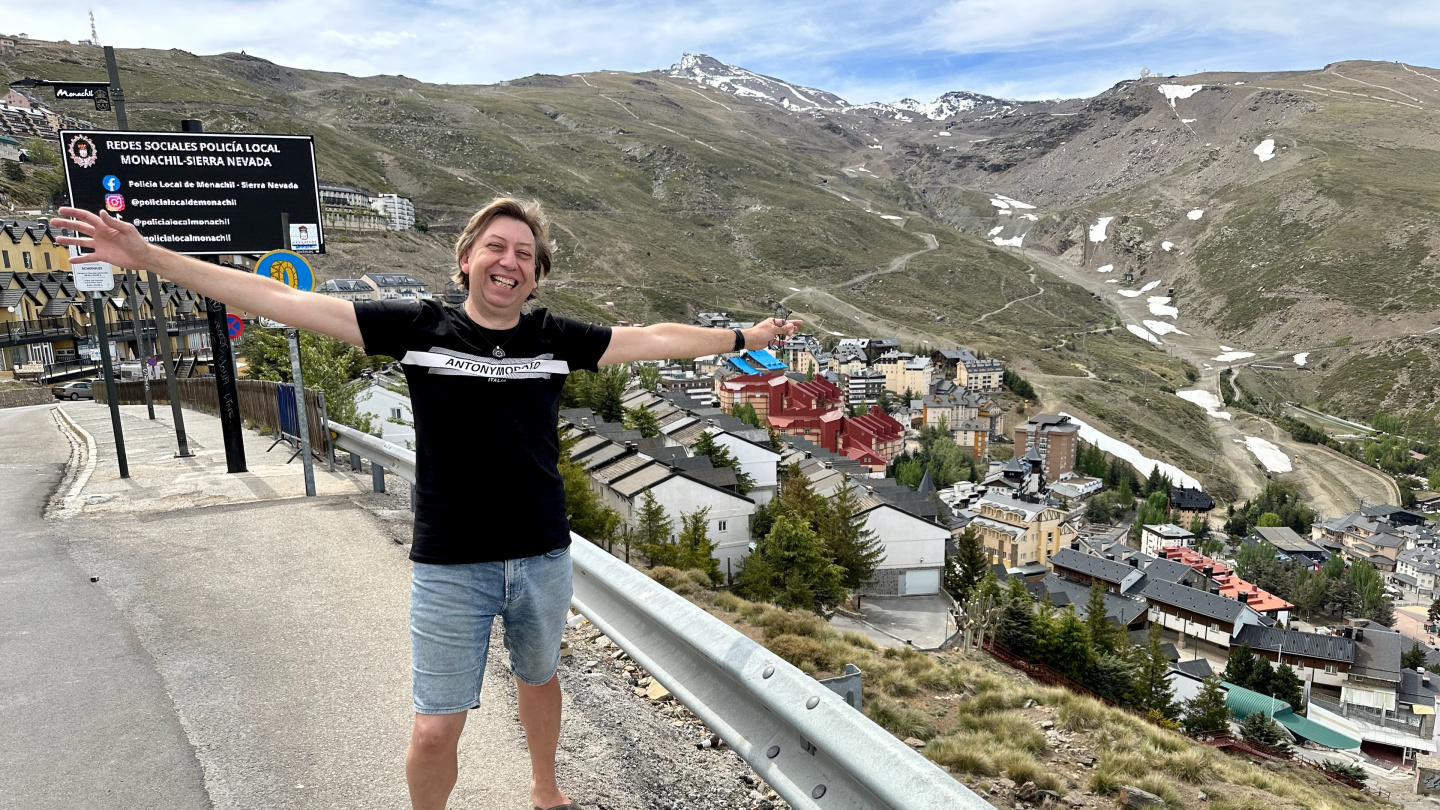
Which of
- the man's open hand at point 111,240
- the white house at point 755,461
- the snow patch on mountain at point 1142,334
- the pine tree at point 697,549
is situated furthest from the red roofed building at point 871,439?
the snow patch on mountain at point 1142,334

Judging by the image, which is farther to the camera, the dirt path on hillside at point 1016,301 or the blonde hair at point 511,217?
the dirt path on hillside at point 1016,301

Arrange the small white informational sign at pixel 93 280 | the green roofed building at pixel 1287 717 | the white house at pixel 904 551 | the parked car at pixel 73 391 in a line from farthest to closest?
1. the green roofed building at pixel 1287 717
2. the white house at pixel 904 551
3. the parked car at pixel 73 391
4. the small white informational sign at pixel 93 280

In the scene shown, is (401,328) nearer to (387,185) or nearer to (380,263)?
(380,263)

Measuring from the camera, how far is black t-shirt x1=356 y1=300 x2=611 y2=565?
2480 mm

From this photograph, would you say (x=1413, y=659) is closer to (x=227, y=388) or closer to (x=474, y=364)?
(x=227, y=388)

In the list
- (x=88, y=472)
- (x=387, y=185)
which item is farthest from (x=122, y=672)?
(x=387, y=185)

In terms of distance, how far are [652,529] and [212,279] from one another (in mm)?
26626

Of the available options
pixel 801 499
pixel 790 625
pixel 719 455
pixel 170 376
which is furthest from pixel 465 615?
pixel 719 455

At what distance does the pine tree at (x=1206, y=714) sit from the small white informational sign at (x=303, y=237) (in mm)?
30452

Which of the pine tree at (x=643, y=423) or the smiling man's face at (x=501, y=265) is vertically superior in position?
the smiling man's face at (x=501, y=265)

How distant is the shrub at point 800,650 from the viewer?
16.9 ft

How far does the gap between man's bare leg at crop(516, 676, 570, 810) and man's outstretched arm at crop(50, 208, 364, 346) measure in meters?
1.47

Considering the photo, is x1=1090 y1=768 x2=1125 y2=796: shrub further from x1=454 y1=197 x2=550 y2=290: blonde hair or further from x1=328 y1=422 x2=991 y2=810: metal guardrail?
x1=454 y1=197 x2=550 y2=290: blonde hair

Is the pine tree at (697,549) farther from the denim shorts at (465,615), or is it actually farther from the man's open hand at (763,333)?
the denim shorts at (465,615)
